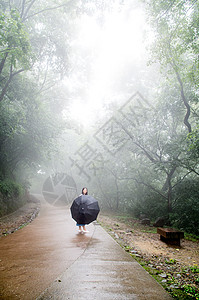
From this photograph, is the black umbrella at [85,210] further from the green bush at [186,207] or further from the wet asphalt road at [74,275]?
the green bush at [186,207]

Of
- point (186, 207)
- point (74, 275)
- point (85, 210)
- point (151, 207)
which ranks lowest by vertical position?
point (151, 207)

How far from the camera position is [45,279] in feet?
9.62

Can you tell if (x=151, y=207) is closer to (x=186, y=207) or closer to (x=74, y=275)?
(x=186, y=207)

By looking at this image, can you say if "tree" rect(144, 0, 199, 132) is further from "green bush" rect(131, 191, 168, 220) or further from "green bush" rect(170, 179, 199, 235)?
"green bush" rect(131, 191, 168, 220)

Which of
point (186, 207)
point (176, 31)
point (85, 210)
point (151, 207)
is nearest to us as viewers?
point (85, 210)

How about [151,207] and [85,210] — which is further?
[151,207]

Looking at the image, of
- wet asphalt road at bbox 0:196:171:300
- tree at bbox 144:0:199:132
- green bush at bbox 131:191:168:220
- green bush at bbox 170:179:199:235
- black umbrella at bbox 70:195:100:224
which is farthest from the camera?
green bush at bbox 131:191:168:220

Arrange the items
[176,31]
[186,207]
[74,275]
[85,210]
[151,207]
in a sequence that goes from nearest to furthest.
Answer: [74,275] < [85,210] < [176,31] < [186,207] < [151,207]

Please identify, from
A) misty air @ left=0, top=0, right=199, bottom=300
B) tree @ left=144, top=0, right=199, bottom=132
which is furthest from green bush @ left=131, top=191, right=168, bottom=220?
tree @ left=144, top=0, right=199, bottom=132

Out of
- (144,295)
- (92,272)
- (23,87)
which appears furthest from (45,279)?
(23,87)

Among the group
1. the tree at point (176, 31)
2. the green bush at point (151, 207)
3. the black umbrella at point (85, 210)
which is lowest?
the green bush at point (151, 207)

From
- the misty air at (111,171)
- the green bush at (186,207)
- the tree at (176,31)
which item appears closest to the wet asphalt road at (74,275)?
the misty air at (111,171)

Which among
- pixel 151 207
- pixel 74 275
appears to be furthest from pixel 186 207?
pixel 74 275

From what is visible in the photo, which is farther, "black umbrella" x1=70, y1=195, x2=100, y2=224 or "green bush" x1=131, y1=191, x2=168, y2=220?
"green bush" x1=131, y1=191, x2=168, y2=220
